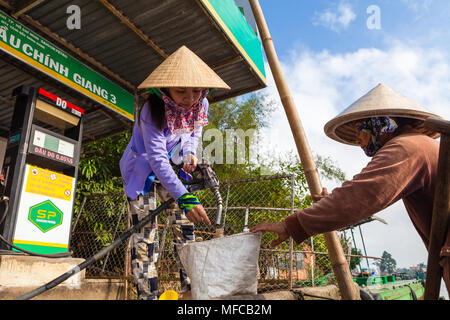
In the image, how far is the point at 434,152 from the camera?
1.71 m

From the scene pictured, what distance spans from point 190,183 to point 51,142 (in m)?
2.84

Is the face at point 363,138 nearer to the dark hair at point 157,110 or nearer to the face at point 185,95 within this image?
the face at point 185,95

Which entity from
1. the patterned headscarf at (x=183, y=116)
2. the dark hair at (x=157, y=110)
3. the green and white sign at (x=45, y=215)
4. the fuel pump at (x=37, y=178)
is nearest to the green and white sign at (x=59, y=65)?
the fuel pump at (x=37, y=178)

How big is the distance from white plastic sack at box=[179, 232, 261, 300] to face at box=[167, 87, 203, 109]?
1.20 metres

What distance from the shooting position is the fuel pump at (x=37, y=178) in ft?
12.9

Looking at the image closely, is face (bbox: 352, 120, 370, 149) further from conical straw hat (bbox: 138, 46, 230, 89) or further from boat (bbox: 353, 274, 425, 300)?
boat (bbox: 353, 274, 425, 300)

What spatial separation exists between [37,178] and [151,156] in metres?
2.59

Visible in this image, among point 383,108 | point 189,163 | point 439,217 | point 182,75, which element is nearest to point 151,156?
point 189,163

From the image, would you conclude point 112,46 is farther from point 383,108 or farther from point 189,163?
point 383,108

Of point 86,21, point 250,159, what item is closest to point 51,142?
point 86,21

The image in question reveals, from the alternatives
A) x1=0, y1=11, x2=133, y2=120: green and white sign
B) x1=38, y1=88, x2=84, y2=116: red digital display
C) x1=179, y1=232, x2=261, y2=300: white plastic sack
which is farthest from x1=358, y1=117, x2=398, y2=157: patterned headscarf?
x1=0, y1=11, x2=133, y2=120: green and white sign

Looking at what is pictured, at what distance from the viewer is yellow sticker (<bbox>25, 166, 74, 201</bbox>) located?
4191 millimetres

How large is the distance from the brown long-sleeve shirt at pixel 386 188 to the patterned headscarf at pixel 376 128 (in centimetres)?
25

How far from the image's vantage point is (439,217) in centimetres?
148
